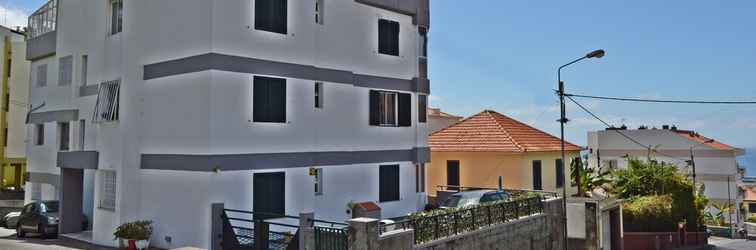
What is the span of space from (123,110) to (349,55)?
822cm

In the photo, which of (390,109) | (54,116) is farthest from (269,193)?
(54,116)

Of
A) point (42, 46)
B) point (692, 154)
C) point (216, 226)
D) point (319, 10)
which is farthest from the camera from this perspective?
point (692, 154)

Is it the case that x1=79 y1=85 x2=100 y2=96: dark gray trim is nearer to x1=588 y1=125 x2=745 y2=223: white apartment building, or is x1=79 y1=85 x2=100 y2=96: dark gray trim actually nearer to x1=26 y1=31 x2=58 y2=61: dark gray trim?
x1=26 y1=31 x2=58 y2=61: dark gray trim

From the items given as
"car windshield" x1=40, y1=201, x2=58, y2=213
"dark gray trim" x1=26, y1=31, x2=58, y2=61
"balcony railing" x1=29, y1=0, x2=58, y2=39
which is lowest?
"car windshield" x1=40, y1=201, x2=58, y2=213

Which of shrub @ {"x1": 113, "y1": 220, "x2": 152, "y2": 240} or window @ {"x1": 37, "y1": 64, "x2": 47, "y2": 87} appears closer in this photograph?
shrub @ {"x1": 113, "y1": 220, "x2": 152, "y2": 240}

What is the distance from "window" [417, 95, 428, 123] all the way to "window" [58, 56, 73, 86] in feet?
48.1

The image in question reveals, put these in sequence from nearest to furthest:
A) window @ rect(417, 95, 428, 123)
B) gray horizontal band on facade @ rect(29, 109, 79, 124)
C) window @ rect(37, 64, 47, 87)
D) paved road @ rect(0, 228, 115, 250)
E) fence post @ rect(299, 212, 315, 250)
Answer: fence post @ rect(299, 212, 315, 250) → paved road @ rect(0, 228, 115, 250) → gray horizontal band on facade @ rect(29, 109, 79, 124) → window @ rect(417, 95, 428, 123) → window @ rect(37, 64, 47, 87)

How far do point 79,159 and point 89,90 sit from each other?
2669 mm

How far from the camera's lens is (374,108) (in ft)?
73.4

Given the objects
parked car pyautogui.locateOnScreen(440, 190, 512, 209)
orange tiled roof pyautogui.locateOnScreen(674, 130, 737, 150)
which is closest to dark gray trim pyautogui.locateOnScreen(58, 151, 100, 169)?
parked car pyautogui.locateOnScreen(440, 190, 512, 209)

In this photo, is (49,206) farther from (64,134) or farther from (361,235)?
(361,235)

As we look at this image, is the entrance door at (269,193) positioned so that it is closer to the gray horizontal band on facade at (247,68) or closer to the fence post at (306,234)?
the gray horizontal band on facade at (247,68)

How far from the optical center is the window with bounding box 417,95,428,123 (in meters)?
24.4

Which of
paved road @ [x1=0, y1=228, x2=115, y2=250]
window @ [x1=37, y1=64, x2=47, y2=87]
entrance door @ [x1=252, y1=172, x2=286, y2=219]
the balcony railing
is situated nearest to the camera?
entrance door @ [x1=252, y1=172, x2=286, y2=219]
